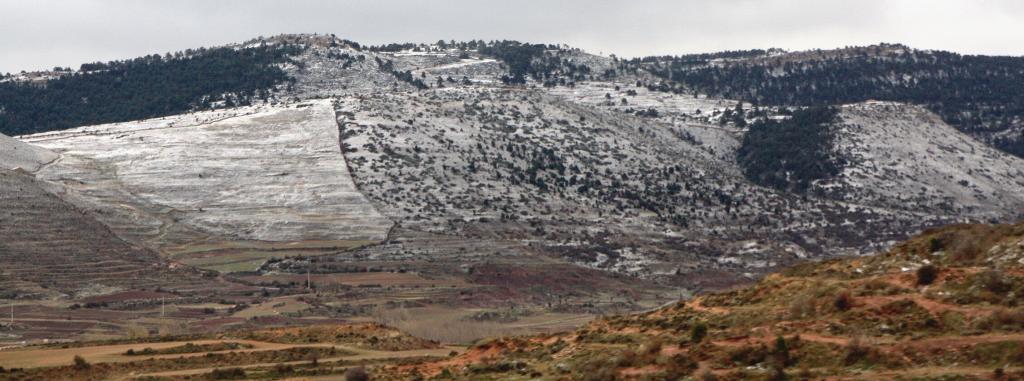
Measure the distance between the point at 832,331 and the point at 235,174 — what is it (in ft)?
435

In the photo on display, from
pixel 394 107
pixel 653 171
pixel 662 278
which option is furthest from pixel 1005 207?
pixel 394 107

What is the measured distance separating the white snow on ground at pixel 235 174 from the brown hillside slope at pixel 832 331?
10266cm

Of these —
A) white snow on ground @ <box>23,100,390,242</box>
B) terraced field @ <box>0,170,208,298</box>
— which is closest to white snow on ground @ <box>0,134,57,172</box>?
white snow on ground @ <box>23,100,390,242</box>

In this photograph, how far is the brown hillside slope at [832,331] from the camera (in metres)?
42.0

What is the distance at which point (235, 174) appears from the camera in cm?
17262

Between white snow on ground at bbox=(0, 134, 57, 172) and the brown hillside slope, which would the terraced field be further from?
the brown hillside slope

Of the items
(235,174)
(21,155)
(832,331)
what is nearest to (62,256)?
(21,155)

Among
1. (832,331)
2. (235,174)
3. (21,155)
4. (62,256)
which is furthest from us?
(235,174)

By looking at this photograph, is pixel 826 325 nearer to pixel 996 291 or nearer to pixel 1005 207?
pixel 996 291

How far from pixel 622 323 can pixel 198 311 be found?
255 feet

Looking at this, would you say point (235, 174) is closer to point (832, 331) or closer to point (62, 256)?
point (62, 256)

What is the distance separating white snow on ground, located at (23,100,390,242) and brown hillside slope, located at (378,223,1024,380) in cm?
10266

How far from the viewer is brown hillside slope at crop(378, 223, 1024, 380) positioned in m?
42.0

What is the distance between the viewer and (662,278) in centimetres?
15950
